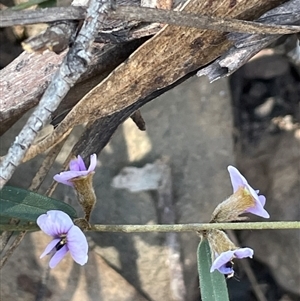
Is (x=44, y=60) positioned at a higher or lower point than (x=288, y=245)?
lower

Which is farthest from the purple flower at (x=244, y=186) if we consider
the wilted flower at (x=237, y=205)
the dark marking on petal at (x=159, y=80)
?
the dark marking on petal at (x=159, y=80)

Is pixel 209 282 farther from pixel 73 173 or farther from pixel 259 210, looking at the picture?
pixel 73 173

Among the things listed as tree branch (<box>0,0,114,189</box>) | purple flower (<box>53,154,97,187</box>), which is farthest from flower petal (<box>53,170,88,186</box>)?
tree branch (<box>0,0,114,189</box>)

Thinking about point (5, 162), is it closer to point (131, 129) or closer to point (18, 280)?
point (18, 280)

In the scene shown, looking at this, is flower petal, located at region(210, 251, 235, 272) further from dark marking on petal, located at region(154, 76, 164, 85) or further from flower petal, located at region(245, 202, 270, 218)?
dark marking on petal, located at region(154, 76, 164, 85)

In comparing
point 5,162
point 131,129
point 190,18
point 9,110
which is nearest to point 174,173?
point 131,129

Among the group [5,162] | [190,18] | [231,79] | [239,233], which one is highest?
[231,79]

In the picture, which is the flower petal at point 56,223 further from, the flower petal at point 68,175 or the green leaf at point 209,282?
the green leaf at point 209,282
